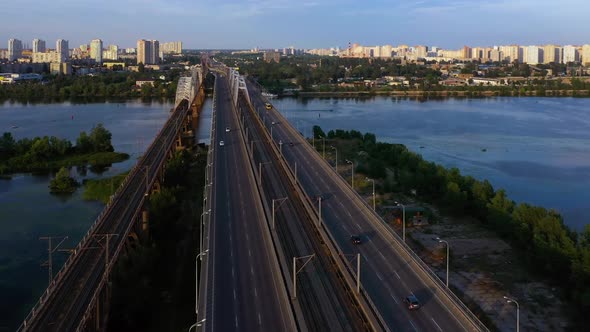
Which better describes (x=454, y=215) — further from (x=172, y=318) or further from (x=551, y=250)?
(x=172, y=318)

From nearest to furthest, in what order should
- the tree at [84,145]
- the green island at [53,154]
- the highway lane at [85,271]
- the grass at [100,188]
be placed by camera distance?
the highway lane at [85,271], the grass at [100,188], the green island at [53,154], the tree at [84,145]

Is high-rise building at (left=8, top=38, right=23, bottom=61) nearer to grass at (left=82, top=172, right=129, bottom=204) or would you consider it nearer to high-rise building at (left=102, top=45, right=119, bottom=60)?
high-rise building at (left=102, top=45, right=119, bottom=60)

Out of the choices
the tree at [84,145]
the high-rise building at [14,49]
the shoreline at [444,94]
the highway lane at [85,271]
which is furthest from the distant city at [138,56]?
the highway lane at [85,271]

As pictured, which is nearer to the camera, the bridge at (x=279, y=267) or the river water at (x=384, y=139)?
the bridge at (x=279, y=267)

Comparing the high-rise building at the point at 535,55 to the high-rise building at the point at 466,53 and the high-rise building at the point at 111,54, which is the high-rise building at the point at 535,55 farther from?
the high-rise building at the point at 111,54

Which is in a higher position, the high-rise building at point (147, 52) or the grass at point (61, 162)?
the high-rise building at point (147, 52)

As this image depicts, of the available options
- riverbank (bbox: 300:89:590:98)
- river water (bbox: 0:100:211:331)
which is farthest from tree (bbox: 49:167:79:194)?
riverbank (bbox: 300:89:590:98)

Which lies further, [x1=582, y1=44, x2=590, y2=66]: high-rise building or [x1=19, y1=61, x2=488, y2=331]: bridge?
[x1=582, y1=44, x2=590, y2=66]: high-rise building
